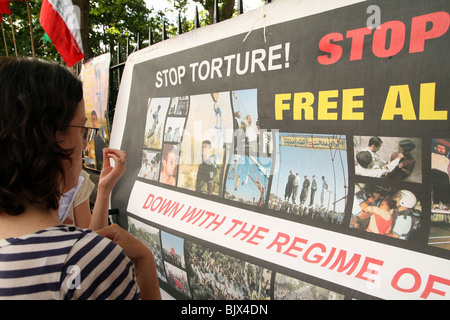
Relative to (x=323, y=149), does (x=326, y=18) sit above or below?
above

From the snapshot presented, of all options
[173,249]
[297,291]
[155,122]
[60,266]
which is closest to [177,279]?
[173,249]

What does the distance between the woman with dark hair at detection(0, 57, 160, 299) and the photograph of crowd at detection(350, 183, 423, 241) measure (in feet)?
2.81

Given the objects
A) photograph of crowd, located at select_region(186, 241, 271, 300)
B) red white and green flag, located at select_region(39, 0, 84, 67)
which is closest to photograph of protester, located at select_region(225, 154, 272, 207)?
photograph of crowd, located at select_region(186, 241, 271, 300)

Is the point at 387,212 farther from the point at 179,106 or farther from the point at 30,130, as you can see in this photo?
the point at 179,106

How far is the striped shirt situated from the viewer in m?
0.63

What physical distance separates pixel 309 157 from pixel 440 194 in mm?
488

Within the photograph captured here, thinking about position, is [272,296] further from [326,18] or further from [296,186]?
[326,18]

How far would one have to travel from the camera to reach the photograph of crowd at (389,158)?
1095mm

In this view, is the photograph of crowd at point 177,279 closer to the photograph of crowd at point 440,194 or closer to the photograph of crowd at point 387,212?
the photograph of crowd at point 387,212

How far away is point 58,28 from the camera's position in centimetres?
329

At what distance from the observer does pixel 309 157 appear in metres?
1.38
